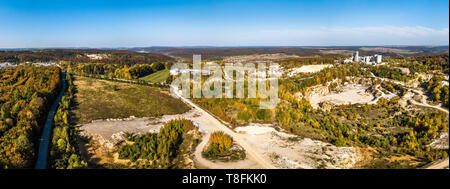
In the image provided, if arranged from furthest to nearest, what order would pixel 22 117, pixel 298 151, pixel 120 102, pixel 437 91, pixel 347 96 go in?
pixel 347 96
pixel 120 102
pixel 437 91
pixel 22 117
pixel 298 151

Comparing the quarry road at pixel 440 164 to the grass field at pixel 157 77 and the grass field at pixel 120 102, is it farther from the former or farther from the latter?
the grass field at pixel 157 77

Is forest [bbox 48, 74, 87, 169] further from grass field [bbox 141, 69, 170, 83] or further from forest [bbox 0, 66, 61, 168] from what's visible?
grass field [bbox 141, 69, 170, 83]

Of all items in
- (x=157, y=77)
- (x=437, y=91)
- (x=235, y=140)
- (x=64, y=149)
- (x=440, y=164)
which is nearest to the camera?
(x=440, y=164)

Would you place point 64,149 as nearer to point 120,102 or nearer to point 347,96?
point 120,102

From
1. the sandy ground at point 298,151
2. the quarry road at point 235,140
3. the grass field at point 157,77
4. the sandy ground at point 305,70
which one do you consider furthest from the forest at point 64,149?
the sandy ground at point 305,70

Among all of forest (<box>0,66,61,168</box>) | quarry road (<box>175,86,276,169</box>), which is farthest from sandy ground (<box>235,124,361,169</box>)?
forest (<box>0,66,61,168</box>)

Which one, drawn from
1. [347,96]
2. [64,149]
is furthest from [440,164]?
[64,149]
